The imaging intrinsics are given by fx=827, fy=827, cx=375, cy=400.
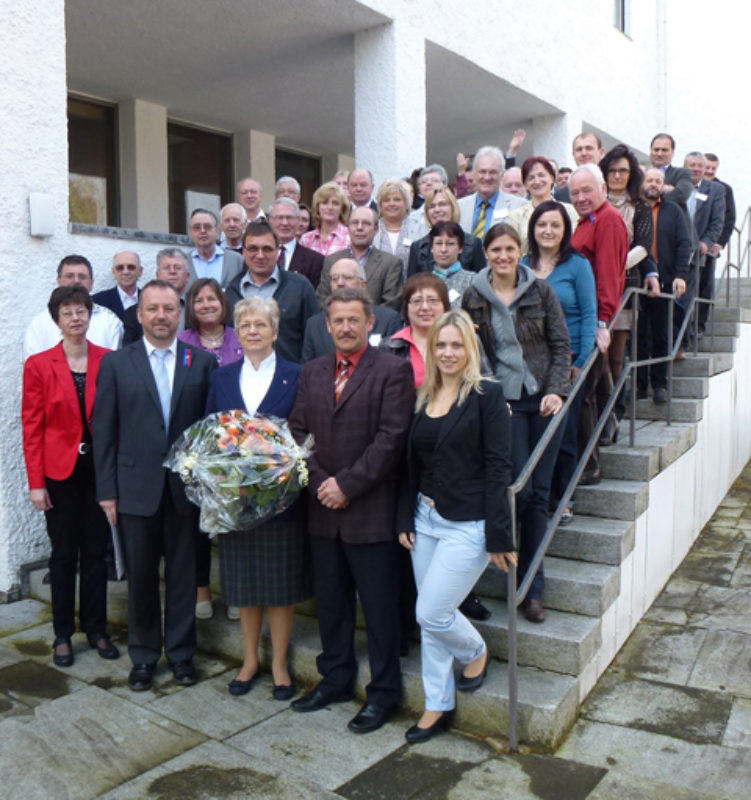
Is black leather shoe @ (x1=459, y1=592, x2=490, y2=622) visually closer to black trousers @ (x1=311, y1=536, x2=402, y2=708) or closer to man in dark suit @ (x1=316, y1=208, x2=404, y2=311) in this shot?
black trousers @ (x1=311, y1=536, x2=402, y2=708)

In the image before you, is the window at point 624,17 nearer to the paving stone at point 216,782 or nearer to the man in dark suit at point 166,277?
the man in dark suit at point 166,277

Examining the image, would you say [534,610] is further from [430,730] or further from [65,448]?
[65,448]

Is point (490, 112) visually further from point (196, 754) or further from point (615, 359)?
point (196, 754)

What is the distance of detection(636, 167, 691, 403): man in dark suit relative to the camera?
577cm

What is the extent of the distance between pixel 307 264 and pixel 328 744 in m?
2.94

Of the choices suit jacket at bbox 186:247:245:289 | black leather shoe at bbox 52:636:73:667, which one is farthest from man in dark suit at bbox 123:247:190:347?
black leather shoe at bbox 52:636:73:667

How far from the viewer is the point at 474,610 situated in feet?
12.5

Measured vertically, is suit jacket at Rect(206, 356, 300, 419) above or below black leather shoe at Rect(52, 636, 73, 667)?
above

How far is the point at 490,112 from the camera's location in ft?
33.1

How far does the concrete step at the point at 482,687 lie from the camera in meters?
3.26

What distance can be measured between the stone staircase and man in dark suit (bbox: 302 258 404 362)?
129 cm

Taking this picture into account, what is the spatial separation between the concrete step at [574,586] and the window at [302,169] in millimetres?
7919

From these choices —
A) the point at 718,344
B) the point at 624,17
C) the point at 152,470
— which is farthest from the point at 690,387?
the point at 624,17

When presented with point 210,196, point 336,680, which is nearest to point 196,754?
point 336,680
